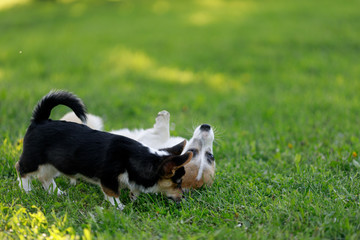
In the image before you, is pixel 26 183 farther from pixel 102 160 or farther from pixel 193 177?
pixel 193 177

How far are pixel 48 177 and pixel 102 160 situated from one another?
0.70 metres

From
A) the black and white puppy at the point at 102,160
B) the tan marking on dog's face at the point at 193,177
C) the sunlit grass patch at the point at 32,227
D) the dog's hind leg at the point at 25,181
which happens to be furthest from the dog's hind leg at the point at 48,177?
the tan marking on dog's face at the point at 193,177

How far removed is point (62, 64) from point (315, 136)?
5.97m

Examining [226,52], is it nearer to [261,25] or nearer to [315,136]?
[261,25]

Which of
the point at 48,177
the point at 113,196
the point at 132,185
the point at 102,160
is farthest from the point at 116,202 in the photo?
the point at 48,177

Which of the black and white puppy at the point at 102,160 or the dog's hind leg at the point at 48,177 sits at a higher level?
the black and white puppy at the point at 102,160

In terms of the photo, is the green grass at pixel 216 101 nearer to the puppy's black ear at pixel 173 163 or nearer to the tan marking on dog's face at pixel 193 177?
the tan marking on dog's face at pixel 193 177

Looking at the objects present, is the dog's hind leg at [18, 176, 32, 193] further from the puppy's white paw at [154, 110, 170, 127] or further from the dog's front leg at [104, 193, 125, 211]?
the puppy's white paw at [154, 110, 170, 127]

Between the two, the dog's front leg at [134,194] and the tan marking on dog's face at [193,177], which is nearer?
the dog's front leg at [134,194]

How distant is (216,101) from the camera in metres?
7.28

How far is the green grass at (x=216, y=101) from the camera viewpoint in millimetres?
3152

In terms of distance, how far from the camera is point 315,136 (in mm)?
5504

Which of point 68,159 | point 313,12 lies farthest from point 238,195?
point 313,12

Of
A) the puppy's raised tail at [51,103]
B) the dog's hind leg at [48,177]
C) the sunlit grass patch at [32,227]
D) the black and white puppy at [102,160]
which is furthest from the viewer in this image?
the puppy's raised tail at [51,103]
